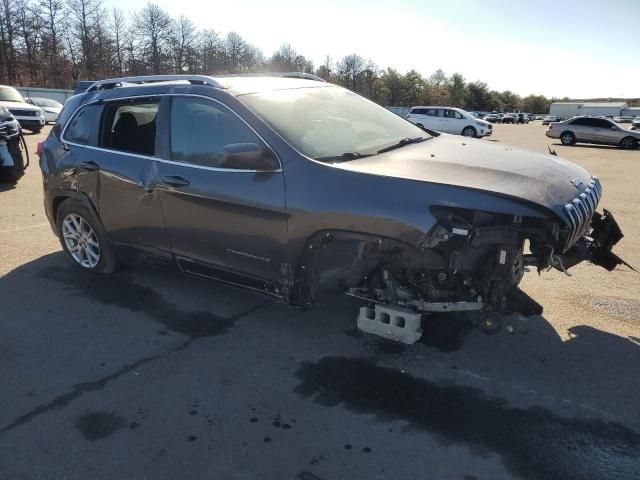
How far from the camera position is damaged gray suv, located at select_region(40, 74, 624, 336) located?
301 cm

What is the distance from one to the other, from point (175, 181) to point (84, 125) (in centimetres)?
158

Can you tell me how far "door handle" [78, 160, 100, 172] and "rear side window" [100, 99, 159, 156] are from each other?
189 millimetres

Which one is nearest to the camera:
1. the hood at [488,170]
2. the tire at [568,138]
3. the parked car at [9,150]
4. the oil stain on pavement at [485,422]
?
the oil stain on pavement at [485,422]

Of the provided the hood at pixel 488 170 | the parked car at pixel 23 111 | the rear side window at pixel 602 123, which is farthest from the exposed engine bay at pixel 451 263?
the rear side window at pixel 602 123

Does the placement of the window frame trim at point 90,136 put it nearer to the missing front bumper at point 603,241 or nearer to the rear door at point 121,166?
the rear door at point 121,166

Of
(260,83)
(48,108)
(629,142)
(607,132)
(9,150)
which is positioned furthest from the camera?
(48,108)

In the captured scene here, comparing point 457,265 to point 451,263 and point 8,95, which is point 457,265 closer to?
point 451,263

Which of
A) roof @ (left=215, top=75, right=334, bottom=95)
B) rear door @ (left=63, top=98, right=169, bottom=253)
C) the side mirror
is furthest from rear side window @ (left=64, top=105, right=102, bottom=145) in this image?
the side mirror

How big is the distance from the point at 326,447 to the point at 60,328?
8.39 feet

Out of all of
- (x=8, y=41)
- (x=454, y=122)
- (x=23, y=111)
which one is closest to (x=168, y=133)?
(x=23, y=111)

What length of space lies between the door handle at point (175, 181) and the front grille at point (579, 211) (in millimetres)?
2650

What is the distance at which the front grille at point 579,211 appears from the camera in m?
2.97

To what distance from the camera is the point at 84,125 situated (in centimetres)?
482

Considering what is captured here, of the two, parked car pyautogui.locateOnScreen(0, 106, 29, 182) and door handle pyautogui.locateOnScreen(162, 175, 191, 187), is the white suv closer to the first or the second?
parked car pyautogui.locateOnScreen(0, 106, 29, 182)
